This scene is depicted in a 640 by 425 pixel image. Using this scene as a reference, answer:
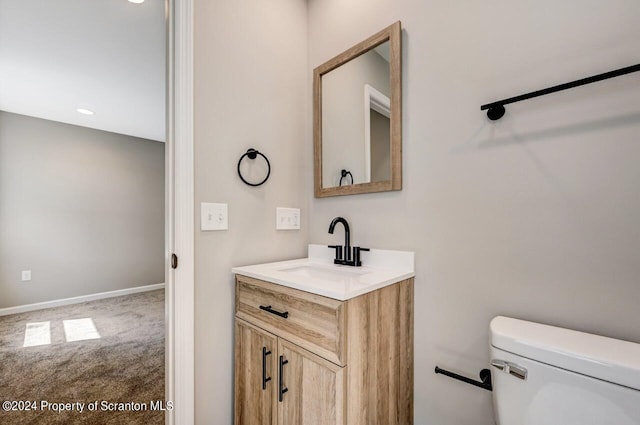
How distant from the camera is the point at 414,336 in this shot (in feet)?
Answer: 3.91

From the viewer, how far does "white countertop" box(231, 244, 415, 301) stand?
0.93 metres

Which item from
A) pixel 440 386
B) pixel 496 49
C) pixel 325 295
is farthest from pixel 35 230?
pixel 496 49

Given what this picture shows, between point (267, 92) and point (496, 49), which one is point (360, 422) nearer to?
point (496, 49)

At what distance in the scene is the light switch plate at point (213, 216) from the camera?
1.23 metres

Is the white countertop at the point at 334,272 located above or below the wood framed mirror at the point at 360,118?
below

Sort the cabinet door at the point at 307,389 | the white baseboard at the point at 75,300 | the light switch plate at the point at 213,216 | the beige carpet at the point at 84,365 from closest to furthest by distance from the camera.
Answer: the cabinet door at the point at 307,389 → the light switch plate at the point at 213,216 → the beige carpet at the point at 84,365 → the white baseboard at the point at 75,300

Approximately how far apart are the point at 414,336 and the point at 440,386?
20 centimetres

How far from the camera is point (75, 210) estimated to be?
3879 millimetres

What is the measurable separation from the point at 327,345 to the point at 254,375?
49 centimetres

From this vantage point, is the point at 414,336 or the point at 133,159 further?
the point at 133,159

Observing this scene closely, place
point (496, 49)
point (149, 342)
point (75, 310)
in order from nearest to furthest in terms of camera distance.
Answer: point (496, 49) → point (149, 342) → point (75, 310)

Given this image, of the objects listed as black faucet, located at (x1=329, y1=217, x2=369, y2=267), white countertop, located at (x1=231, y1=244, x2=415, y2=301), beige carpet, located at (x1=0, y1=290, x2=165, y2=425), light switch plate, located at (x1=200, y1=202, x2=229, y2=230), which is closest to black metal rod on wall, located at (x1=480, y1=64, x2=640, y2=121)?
white countertop, located at (x1=231, y1=244, x2=415, y2=301)

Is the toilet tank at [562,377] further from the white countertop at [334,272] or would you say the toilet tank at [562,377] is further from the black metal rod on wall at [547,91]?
the black metal rod on wall at [547,91]

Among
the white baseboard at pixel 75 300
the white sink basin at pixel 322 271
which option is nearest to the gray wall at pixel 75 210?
the white baseboard at pixel 75 300
